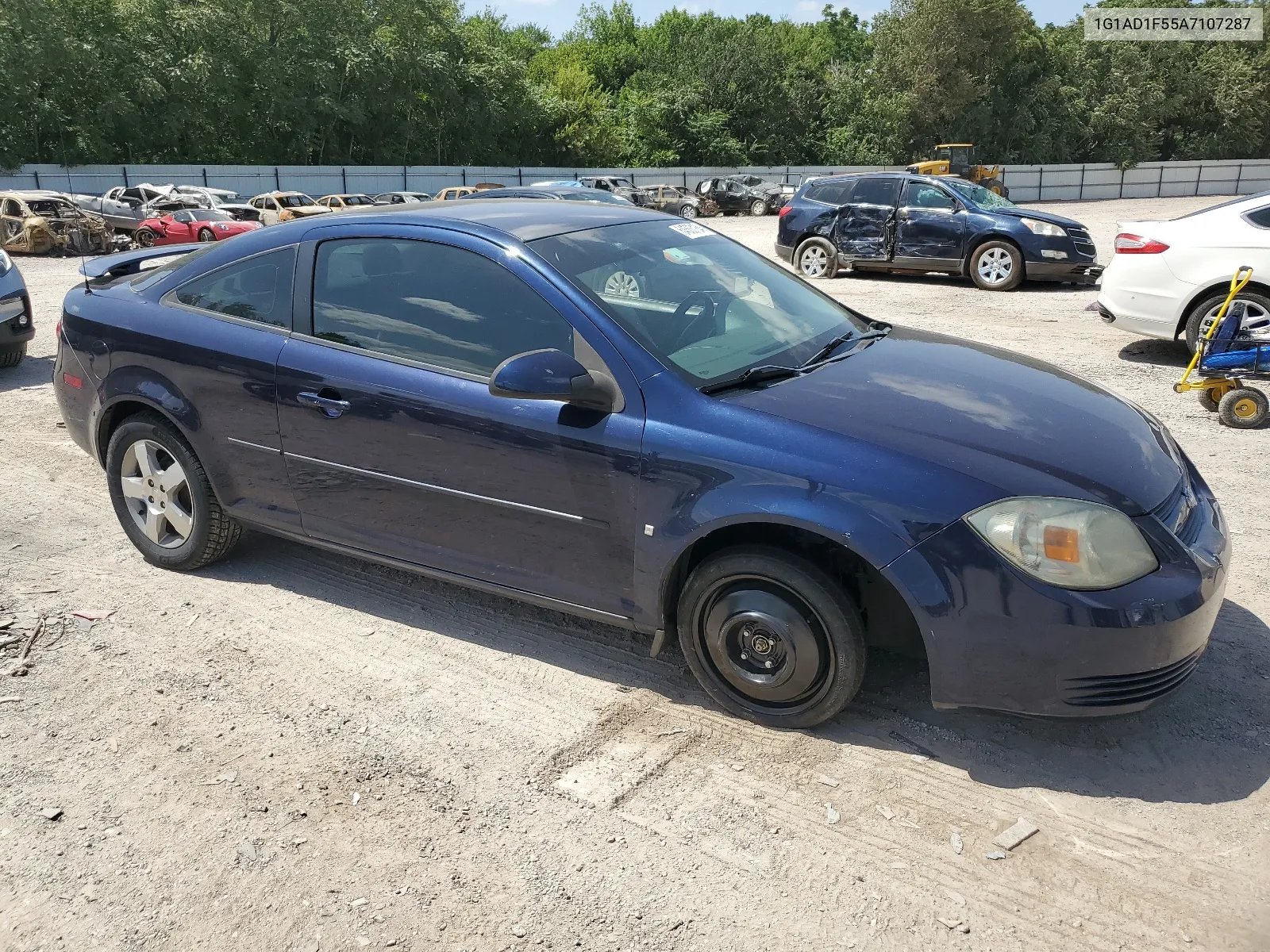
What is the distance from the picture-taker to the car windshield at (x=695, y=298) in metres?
3.48

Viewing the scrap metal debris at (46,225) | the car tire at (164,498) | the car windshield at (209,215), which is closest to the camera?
the car tire at (164,498)

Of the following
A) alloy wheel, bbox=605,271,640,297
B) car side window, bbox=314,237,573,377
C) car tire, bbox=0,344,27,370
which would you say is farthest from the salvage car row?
alloy wheel, bbox=605,271,640,297

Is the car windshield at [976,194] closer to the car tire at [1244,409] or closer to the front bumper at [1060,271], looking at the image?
the front bumper at [1060,271]

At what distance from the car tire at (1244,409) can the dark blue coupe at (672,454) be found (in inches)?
140

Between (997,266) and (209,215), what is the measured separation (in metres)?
17.6

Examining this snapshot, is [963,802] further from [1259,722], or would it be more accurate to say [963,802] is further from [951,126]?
[951,126]

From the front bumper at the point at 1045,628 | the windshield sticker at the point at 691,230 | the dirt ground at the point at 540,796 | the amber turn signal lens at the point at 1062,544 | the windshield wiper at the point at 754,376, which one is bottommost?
the dirt ground at the point at 540,796

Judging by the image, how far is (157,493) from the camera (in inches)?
177

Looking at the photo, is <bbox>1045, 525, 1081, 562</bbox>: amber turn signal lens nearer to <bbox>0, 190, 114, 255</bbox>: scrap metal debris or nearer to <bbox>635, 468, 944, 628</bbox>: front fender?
<bbox>635, 468, 944, 628</bbox>: front fender

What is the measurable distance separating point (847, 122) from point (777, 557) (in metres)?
60.1

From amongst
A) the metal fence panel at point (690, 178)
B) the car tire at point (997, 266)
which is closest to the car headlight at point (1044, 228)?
the car tire at point (997, 266)

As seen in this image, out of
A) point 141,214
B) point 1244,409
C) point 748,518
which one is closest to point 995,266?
point 1244,409

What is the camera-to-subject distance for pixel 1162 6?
187ft

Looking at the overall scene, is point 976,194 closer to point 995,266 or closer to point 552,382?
point 995,266
